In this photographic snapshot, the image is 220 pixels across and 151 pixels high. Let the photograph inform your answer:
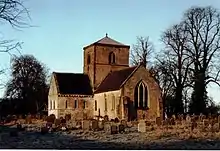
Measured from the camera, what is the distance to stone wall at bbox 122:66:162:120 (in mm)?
20406

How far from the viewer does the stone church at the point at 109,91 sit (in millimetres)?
19094

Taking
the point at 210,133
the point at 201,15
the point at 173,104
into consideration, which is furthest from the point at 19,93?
the point at 173,104

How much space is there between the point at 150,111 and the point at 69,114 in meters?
3.47

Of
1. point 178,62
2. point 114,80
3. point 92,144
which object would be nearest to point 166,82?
point 178,62

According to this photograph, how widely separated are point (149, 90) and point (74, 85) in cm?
334

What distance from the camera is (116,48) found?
17.9m

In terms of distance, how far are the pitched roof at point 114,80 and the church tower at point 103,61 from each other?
0.59 feet

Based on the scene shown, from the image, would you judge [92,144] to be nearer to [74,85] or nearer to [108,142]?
[108,142]

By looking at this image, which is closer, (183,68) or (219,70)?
(219,70)

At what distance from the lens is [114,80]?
2197 centimetres

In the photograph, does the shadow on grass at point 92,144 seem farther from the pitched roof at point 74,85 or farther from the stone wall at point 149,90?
the stone wall at point 149,90

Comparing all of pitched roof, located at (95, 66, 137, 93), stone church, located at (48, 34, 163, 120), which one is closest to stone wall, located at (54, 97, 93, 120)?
stone church, located at (48, 34, 163, 120)

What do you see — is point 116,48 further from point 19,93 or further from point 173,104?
point 19,93

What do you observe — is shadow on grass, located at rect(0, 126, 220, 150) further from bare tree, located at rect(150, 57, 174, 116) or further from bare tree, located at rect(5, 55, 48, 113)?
bare tree, located at rect(150, 57, 174, 116)
